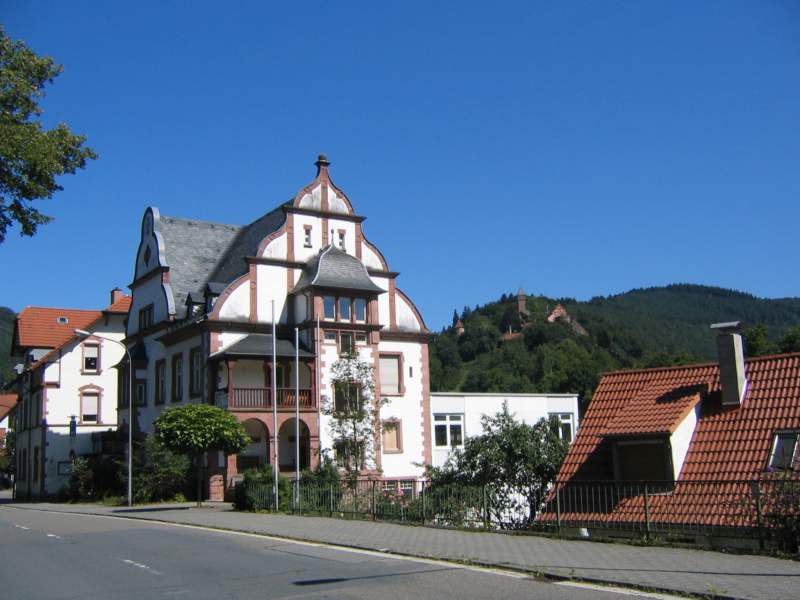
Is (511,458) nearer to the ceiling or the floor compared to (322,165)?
nearer to the floor

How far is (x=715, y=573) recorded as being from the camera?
11703 millimetres

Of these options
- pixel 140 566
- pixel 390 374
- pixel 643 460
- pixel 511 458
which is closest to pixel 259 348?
pixel 390 374

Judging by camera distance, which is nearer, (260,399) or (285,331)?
(260,399)

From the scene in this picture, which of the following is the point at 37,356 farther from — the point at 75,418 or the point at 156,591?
the point at 156,591

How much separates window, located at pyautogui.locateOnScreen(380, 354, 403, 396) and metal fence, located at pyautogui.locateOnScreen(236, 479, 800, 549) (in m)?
15.1

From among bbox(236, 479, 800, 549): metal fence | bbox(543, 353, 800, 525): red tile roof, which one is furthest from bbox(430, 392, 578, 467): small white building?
bbox(543, 353, 800, 525): red tile roof

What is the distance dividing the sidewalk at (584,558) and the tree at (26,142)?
369 inches

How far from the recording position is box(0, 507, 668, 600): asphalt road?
10812 mm

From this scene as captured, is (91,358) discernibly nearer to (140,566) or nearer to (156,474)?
(156,474)

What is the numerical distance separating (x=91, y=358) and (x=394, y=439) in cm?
2311

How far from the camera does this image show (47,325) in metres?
60.4

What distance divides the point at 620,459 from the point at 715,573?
9.59 m

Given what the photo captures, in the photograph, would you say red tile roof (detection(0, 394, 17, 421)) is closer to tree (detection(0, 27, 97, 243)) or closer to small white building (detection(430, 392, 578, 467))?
small white building (detection(430, 392, 578, 467))

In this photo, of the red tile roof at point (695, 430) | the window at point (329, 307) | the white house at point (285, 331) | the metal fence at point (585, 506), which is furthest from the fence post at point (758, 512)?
the window at point (329, 307)
